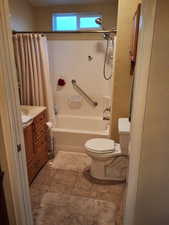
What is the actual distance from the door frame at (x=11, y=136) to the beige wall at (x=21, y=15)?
2037 mm

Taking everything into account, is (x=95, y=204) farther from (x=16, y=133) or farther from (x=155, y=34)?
(x=155, y=34)

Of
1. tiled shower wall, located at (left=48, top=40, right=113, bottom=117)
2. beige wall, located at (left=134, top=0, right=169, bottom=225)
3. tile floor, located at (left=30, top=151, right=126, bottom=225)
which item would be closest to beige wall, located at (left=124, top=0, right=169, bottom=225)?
beige wall, located at (left=134, top=0, right=169, bottom=225)

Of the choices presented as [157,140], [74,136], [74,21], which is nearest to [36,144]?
[74,136]

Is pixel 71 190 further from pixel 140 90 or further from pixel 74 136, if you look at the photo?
pixel 140 90

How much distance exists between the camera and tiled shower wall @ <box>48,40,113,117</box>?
3.40 m

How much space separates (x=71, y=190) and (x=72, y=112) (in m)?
1.81

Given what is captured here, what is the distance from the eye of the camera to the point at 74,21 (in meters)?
3.57

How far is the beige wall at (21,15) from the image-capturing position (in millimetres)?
2843

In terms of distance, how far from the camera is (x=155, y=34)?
0.91 m

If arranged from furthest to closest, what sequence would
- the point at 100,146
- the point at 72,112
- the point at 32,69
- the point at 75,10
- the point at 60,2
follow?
the point at 72,112
the point at 75,10
the point at 60,2
the point at 32,69
the point at 100,146

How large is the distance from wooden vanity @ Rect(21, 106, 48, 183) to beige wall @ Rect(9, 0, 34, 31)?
1.42 meters

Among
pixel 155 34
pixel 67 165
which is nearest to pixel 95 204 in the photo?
pixel 67 165

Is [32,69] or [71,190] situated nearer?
[71,190]

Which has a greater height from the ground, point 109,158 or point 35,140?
point 35,140
